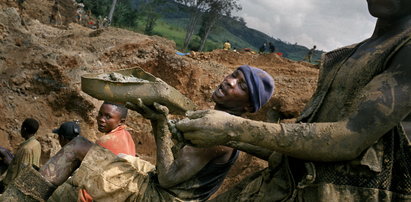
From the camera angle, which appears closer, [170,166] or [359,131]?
[359,131]

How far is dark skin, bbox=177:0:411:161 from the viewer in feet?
4.85

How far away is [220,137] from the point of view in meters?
1.64

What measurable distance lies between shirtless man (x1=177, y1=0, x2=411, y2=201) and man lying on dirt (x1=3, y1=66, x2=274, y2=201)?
30.8 inches

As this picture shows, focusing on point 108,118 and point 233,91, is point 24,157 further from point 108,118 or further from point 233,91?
point 233,91

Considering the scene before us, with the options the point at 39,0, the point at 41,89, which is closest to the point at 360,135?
the point at 41,89

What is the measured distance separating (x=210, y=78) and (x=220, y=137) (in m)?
8.38

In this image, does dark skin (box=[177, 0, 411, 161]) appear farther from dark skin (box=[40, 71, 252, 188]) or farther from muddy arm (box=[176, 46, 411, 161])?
dark skin (box=[40, 71, 252, 188])

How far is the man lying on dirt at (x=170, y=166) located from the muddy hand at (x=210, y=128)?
0.82 m

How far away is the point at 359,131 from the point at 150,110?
151 centimetres

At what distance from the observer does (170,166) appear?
8.52ft

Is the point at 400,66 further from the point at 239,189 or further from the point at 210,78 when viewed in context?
the point at 210,78

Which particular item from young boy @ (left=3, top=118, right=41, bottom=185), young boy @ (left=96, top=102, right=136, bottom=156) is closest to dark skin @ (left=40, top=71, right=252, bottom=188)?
young boy @ (left=96, top=102, right=136, bottom=156)

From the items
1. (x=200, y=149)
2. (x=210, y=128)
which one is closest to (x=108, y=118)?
(x=200, y=149)

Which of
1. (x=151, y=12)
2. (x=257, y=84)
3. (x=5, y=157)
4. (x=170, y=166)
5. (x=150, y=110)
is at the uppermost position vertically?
(x=257, y=84)
